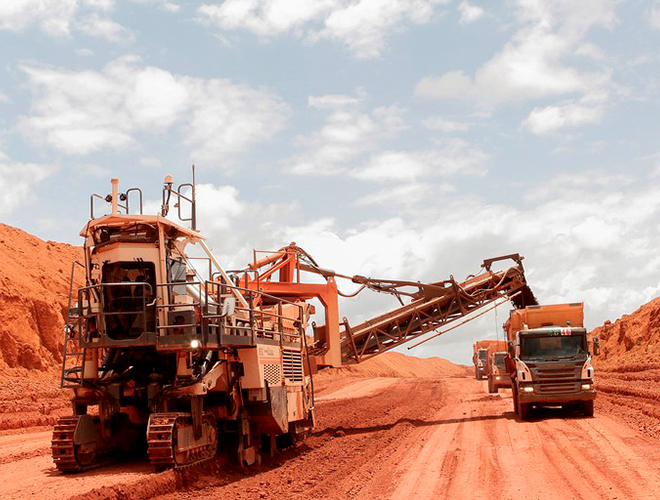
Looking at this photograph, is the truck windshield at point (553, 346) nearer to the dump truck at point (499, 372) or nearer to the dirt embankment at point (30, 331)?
the dump truck at point (499, 372)

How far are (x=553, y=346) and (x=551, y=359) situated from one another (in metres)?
0.47

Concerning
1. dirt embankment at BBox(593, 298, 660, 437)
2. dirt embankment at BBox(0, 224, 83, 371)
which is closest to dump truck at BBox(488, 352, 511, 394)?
dirt embankment at BBox(593, 298, 660, 437)

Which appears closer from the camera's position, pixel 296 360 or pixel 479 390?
pixel 296 360

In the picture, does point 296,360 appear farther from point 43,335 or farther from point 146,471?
point 43,335

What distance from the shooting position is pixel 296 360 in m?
16.7

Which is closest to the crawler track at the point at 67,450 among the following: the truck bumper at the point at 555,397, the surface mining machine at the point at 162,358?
the surface mining machine at the point at 162,358

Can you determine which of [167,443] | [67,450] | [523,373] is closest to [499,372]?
[523,373]

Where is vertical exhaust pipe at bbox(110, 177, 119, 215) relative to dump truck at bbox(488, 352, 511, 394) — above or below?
above

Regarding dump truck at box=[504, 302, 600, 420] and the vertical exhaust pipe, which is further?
dump truck at box=[504, 302, 600, 420]

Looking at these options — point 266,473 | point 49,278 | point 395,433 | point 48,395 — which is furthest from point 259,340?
point 49,278

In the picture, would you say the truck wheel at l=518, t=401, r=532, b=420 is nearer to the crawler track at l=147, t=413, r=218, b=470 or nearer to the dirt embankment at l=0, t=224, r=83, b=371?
the crawler track at l=147, t=413, r=218, b=470

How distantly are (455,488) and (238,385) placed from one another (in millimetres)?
4208

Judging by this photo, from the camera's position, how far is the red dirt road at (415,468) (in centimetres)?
1166

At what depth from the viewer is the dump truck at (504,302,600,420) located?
22438 mm
